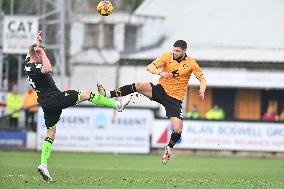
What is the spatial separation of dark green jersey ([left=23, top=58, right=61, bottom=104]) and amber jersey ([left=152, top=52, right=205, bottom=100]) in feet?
7.89

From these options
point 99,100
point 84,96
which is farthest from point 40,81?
point 99,100

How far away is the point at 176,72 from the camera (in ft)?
61.4

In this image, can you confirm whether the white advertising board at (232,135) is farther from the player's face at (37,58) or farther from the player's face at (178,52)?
the player's face at (37,58)

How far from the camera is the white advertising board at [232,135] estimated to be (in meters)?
31.6

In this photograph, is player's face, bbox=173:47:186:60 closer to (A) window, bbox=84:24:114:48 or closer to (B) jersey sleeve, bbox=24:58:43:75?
(B) jersey sleeve, bbox=24:58:43:75

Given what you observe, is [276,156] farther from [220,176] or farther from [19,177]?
[19,177]

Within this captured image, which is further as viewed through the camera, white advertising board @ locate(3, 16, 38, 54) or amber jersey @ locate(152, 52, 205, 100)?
white advertising board @ locate(3, 16, 38, 54)

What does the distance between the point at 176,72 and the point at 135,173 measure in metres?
2.55

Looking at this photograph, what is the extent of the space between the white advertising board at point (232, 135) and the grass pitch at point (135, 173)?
4.62m

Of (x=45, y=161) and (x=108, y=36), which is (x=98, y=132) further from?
(x=108, y=36)

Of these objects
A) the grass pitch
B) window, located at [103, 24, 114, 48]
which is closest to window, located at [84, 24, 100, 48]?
window, located at [103, 24, 114, 48]

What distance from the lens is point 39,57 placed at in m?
16.9

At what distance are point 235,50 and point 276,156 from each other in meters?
14.2

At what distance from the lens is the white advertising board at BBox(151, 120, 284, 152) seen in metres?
31.6
